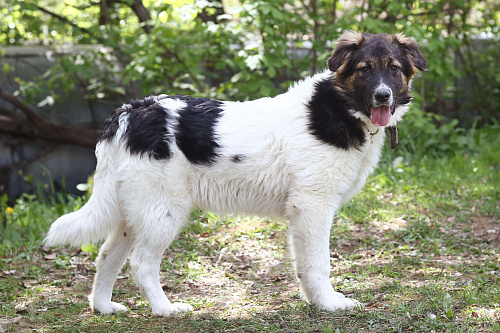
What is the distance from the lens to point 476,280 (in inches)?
159

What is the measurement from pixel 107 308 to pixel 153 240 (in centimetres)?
64

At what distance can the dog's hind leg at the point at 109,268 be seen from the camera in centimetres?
386

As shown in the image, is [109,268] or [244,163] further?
[109,268]

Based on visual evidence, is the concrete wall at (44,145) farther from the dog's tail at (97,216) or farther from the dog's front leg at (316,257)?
the dog's front leg at (316,257)

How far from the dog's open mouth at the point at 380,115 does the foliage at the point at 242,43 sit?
2.48 m

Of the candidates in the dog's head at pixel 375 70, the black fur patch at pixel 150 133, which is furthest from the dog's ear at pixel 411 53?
the black fur patch at pixel 150 133

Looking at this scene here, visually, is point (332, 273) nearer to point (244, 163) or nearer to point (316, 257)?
point (316, 257)

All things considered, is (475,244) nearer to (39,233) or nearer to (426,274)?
(426,274)

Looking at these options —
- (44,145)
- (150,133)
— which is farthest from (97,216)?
(44,145)

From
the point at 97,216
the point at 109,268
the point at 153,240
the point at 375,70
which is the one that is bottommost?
the point at 109,268

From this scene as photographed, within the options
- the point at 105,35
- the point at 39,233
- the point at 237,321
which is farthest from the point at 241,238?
the point at 105,35

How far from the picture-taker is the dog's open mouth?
3.71 m

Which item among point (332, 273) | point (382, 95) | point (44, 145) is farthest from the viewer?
point (44, 145)

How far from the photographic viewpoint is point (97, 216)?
366 centimetres
